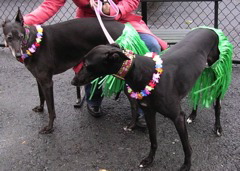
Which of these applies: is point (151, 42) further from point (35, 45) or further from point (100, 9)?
point (35, 45)

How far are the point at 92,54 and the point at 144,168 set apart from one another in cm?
120

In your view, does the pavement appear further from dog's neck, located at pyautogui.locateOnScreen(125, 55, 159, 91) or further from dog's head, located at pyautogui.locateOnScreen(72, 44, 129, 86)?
dog's head, located at pyautogui.locateOnScreen(72, 44, 129, 86)

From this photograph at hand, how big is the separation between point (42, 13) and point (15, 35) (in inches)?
21.5

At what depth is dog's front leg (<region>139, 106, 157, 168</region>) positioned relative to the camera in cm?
260

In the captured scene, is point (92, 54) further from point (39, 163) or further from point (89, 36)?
point (39, 163)

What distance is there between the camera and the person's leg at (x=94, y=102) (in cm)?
361

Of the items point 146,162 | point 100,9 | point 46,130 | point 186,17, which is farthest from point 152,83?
point 186,17

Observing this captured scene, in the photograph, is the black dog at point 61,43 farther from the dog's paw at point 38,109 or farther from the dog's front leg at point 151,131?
the dog's front leg at point 151,131

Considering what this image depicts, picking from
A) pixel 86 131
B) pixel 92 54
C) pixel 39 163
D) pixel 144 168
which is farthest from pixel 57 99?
pixel 92 54

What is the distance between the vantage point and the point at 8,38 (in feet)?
9.16

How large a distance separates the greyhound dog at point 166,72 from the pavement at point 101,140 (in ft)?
0.85

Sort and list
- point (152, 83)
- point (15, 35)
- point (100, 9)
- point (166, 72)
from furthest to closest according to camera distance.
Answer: point (100, 9) → point (15, 35) → point (166, 72) → point (152, 83)

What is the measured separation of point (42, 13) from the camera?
10.5 ft

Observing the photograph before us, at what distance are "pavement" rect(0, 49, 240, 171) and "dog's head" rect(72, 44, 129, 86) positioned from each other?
3.32 ft
